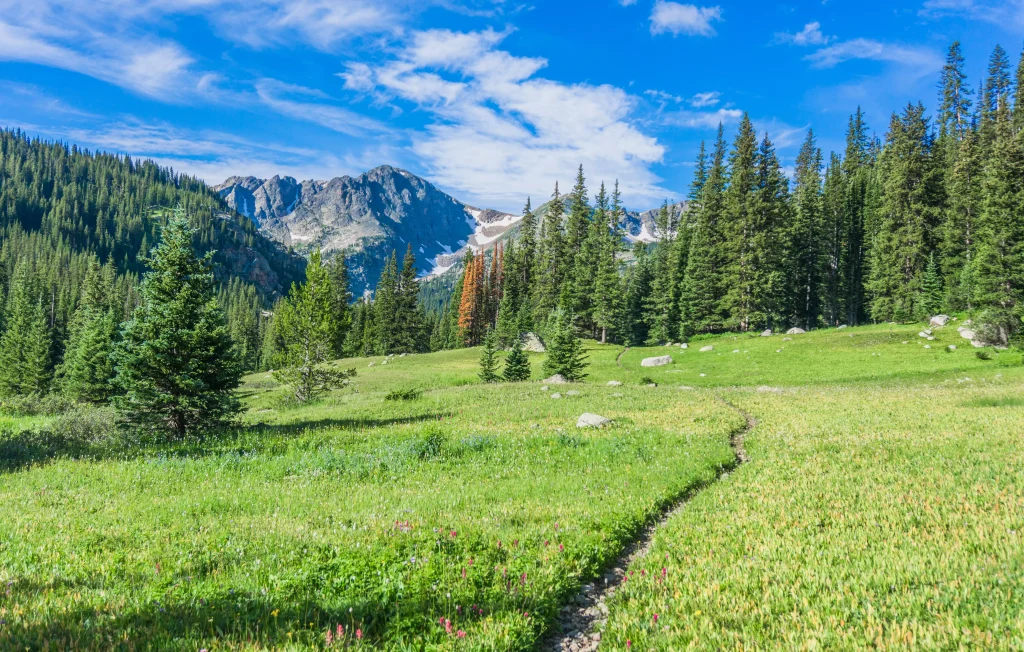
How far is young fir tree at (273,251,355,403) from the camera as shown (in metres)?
34.4

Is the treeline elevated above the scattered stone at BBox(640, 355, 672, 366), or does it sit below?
above

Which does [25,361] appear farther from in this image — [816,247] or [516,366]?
[816,247]

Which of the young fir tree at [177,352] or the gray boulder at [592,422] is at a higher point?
the young fir tree at [177,352]

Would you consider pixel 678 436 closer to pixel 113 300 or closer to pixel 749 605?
pixel 749 605

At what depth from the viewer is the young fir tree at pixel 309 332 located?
1353 inches

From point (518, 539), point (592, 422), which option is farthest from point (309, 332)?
point (518, 539)

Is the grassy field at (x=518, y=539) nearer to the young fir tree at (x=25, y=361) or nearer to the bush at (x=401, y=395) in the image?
the bush at (x=401, y=395)

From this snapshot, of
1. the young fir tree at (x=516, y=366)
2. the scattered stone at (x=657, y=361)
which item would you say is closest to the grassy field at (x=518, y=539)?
the young fir tree at (x=516, y=366)

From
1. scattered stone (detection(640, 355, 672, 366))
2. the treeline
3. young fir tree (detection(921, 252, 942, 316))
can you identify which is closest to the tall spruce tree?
the treeline

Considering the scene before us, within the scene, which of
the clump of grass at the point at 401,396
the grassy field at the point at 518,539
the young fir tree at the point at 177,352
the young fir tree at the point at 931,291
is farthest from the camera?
the young fir tree at the point at 931,291

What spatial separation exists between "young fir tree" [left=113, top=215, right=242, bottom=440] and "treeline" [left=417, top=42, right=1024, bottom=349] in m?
28.3

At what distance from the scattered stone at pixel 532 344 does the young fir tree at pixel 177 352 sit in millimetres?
53045

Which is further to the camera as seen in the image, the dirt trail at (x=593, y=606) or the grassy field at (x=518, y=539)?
the dirt trail at (x=593, y=606)

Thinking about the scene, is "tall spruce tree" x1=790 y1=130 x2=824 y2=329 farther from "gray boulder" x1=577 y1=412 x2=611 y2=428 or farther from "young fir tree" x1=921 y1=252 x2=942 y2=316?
"gray boulder" x1=577 y1=412 x2=611 y2=428
